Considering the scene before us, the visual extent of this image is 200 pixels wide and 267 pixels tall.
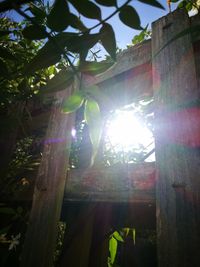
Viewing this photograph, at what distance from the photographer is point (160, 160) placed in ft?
3.86

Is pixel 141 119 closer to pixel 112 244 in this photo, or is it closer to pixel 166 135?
pixel 112 244

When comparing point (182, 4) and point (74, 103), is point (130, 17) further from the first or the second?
point (182, 4)

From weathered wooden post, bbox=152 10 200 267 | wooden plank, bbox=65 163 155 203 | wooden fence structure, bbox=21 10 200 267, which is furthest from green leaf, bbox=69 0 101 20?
wooden plank, bbox=65 163 155 203

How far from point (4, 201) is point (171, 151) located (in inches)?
48.9

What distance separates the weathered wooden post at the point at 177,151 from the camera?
3.23ft

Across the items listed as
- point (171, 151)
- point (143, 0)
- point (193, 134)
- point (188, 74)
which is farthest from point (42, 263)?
point (143, 0)

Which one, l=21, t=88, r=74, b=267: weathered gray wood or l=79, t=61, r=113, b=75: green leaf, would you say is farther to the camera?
l=21, t=88, r=74, b=267: weathered gray wood

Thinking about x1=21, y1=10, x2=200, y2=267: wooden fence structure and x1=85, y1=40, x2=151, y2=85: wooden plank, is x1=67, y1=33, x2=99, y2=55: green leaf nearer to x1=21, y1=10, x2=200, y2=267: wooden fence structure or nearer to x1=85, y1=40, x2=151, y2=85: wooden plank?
x1=21, y1=10, x2=200, y2=267: wooden fence structure

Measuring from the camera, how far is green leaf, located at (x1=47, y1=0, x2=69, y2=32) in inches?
19.3

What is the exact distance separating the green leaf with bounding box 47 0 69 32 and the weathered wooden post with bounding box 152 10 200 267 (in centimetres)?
79

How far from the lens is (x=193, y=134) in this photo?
1.12m

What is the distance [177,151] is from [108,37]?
75cm

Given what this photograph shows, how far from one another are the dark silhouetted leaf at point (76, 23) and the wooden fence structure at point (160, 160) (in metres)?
0.34

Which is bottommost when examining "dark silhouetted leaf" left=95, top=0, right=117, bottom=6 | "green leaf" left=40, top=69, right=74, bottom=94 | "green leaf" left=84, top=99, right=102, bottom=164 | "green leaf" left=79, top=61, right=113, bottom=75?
"green leaf" left=84, top=99, right=102, bottom=164
